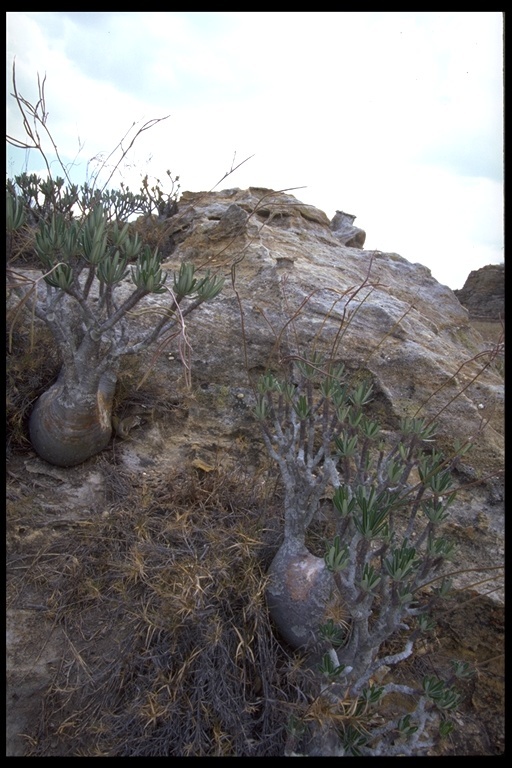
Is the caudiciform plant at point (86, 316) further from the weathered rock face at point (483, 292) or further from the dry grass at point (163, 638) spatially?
the weathered rock face at point (483, 292)

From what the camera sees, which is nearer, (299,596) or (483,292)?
(299,596)

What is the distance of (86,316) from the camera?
2283 mm

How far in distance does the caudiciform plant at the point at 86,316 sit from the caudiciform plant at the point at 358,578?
24.7 inches

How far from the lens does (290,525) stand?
221cm

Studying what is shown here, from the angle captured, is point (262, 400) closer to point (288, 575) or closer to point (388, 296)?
point (288, 575)

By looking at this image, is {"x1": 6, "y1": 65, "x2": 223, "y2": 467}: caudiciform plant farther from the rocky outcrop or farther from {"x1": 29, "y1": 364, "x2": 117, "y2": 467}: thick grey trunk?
the rocky outcrop

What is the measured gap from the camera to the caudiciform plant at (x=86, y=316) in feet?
6.57

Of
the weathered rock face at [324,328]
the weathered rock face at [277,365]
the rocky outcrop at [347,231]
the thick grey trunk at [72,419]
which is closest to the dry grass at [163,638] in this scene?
the weathered rock face at [277,365]

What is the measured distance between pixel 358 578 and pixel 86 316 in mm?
1528

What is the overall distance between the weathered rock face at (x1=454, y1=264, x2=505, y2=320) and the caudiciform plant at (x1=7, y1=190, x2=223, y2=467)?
8798mm

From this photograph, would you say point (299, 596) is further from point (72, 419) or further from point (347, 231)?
point (347, 231)

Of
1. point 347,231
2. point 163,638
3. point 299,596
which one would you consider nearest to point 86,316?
point 163,638

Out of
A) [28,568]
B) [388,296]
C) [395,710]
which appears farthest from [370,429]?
[388,296]

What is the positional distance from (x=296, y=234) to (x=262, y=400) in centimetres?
275
